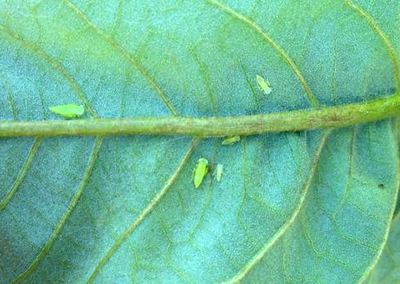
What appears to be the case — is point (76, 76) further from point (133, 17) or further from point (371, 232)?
point (371, 232)

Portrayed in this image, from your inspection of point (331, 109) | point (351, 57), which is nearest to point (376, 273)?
point (331, 109)

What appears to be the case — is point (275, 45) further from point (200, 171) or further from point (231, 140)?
point (200, 171)

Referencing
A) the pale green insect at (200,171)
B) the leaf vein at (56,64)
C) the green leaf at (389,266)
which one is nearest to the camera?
the leaf vein at (56,64)

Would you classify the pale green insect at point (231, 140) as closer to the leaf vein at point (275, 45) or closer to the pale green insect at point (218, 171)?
the pale green insect at point (218, 171)

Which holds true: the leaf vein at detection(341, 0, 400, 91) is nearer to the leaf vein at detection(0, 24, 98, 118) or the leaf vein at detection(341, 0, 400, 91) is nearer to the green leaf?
the green leaf

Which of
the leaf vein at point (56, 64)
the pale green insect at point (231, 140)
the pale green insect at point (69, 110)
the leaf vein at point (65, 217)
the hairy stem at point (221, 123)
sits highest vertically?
the leaf vein at point (56, 64)

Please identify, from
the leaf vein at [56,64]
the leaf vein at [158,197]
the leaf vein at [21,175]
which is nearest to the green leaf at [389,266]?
the leaf vein at [158,197]
